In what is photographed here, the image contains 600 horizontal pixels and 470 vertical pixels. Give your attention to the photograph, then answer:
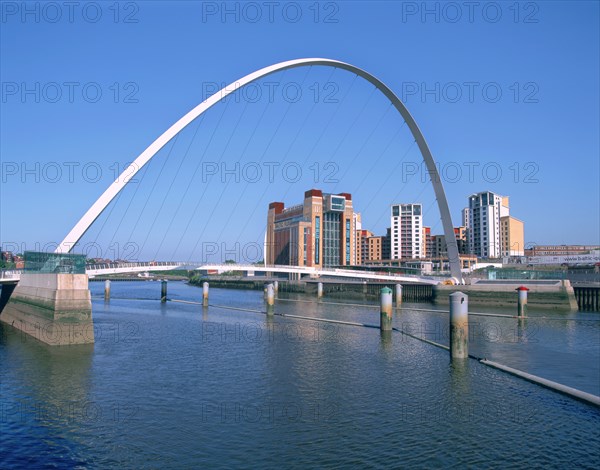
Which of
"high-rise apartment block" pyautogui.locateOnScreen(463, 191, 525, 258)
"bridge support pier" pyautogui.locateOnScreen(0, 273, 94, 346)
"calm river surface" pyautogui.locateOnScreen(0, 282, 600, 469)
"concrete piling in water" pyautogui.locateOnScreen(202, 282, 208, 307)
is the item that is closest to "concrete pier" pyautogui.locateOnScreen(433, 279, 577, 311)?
"calm river surface" pyautogui.locateOnScreen(0, 282, 600, 469)

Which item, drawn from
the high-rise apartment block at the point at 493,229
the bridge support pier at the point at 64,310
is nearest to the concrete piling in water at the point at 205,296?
the bridge support pier at the point at 64,310

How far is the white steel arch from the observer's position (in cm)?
3042

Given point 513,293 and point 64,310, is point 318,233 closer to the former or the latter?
point 513,293

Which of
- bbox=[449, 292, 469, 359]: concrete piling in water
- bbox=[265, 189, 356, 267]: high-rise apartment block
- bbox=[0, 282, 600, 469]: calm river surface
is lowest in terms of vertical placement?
bbox=[0, 282, 600, 469]: calm river surface

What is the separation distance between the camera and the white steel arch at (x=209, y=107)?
99.8ft

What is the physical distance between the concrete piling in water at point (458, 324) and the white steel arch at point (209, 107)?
838 inches

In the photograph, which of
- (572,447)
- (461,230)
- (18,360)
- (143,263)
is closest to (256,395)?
(572,447)

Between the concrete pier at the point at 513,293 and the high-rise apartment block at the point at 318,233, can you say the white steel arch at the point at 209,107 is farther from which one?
the high-rise apartment block at the point at 318,233

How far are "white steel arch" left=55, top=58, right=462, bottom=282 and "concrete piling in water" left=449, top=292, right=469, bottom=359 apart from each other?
21282mm

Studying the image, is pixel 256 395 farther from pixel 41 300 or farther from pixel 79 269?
pixel 41 300

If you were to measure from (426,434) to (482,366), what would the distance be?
8.19m

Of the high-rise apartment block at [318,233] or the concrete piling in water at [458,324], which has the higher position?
the high-rise apartment block at [318,233]

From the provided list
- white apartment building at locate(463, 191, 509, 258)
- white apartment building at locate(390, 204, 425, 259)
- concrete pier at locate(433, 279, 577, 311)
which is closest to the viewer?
concrete pier at locate(433, 279, 577, 311)

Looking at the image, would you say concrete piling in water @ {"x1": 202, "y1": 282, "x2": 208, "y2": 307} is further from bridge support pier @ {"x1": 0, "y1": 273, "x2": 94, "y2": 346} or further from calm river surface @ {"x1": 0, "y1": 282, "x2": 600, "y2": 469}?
bridge support pier @ {"x1": 0, "y1": 273, "x2": 94, "y2": 346}
